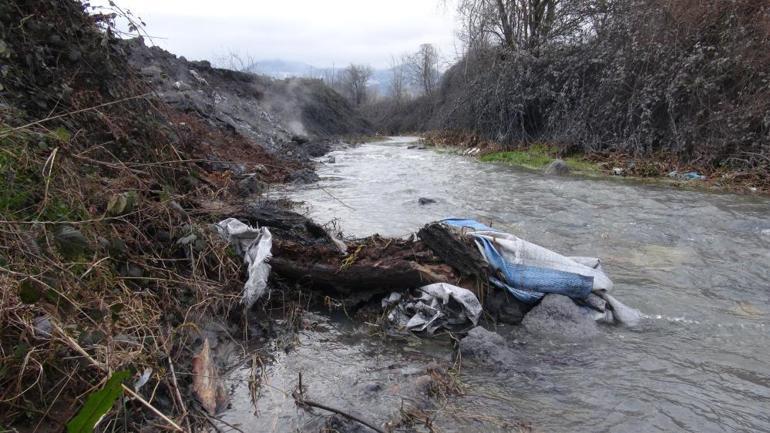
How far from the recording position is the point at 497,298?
358 centimetres

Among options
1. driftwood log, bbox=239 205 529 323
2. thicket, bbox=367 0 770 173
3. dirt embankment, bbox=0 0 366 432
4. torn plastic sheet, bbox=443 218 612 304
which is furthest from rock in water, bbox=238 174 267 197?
thicket, bbox=367 0 770 173

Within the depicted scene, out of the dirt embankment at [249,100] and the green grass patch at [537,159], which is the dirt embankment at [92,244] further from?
the green grass patch at [537,159]

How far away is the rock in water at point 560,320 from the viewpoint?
3.27 meters

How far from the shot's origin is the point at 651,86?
35.6ft

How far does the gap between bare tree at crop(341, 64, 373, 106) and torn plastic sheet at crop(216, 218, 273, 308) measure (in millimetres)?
62232

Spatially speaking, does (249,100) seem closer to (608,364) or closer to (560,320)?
(560,320)

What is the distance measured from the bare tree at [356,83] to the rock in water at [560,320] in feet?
206

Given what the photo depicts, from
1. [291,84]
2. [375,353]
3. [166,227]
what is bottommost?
[375,353]

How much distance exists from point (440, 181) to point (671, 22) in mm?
6151

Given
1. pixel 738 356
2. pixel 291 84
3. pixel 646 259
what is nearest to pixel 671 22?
pixel 646 259

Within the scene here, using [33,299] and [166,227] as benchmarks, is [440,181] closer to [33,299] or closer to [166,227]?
[166,227]

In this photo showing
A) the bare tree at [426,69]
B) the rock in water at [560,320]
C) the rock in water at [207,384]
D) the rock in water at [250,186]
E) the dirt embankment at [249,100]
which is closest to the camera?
the rock in water at [207,384]

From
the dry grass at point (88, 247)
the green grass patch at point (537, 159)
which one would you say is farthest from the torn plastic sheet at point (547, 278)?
the green grass patch at point (537, 159)

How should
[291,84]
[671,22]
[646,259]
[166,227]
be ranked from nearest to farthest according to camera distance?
Result: [166,227], [646,259], [671,22], [291,84]
